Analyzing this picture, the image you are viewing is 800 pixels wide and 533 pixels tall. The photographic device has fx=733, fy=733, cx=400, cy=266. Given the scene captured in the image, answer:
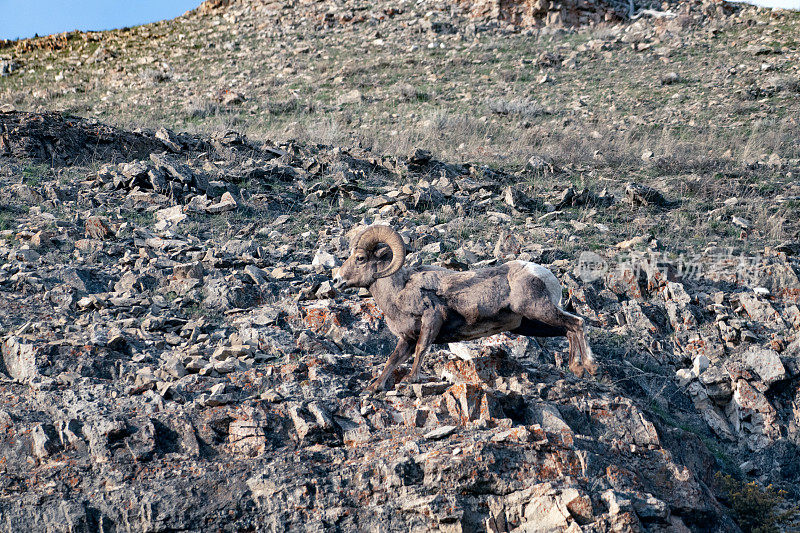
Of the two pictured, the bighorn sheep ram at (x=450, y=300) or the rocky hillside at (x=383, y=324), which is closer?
the rocky hillside at (x=383, y=324)

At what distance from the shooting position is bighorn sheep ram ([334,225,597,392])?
637 cm

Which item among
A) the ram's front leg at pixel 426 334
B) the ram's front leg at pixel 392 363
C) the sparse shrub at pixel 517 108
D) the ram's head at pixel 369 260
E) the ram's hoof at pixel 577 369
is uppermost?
the ram's head at pixel 369 260

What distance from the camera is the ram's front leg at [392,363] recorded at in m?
6.32

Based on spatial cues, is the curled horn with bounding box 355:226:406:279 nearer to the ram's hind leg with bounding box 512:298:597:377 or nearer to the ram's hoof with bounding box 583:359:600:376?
the ram's hind leg with bounding box 512:298:597:377

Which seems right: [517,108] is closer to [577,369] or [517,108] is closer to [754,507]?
[577,369]

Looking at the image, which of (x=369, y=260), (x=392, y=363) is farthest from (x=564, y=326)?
(x=369, y=260)

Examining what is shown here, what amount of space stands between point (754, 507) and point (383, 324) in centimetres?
384

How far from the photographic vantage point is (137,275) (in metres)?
8.88

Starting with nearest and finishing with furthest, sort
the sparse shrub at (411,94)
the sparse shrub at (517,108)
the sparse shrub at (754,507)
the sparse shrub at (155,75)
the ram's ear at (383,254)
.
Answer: the sparse shrub at (754,507) → the ram's ear at (383,254) → the sparse shrub at (517,108) → the sparse shrub at (411,94) → the sparse shrub at (155,75)

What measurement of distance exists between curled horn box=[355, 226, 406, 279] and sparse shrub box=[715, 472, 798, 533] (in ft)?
10.9

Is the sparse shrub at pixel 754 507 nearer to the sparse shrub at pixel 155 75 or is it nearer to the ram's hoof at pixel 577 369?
the ram's hoof at pixel 577 369

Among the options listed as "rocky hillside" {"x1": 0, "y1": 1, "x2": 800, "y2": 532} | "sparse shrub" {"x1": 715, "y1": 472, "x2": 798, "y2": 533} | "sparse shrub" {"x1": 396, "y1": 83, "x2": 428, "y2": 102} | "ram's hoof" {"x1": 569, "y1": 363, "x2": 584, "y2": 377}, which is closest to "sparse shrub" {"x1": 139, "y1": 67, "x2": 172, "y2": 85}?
"rocky hillside" {"x1": 0, "y1": 1, "x2": 800, "y2": 532}

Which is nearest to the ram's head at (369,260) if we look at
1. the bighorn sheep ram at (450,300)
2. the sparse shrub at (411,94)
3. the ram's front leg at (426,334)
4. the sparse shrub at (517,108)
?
the bighorn sheep ram at (450,300)

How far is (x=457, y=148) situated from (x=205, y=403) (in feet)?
39.1
